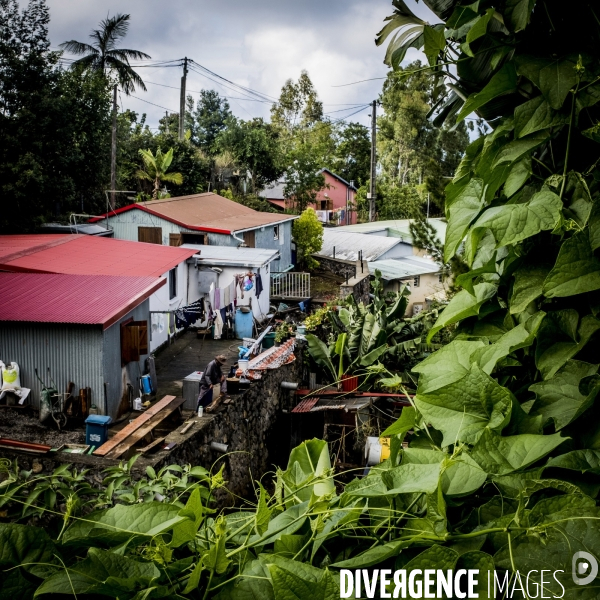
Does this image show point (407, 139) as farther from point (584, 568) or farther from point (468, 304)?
point (584, 568)

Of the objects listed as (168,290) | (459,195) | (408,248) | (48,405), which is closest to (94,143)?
(168,290)

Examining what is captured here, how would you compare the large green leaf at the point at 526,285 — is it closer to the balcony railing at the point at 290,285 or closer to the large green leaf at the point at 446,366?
the large green leaf at the point at 446,366

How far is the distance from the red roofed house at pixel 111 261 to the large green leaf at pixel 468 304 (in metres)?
10.6

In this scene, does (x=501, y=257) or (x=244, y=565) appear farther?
(x=501, y=257)

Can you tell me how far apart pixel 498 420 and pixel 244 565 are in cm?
57

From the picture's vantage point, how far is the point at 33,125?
59.7 feet

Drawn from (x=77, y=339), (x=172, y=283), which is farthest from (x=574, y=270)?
(x=172, y=283)

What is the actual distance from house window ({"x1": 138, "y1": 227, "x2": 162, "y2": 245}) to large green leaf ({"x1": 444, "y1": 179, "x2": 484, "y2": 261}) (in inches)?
711

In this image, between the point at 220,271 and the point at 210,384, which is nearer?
the point at 210,384

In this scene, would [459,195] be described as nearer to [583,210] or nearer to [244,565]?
[583,210]

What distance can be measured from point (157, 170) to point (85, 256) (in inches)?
524

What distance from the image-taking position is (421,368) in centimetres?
156

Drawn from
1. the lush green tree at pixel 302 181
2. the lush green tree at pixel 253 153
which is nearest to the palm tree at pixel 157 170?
the lush green tree at pixel 253 153

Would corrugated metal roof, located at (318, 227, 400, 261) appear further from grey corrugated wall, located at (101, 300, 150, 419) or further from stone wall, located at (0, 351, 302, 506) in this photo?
grey corrugated wall, located at (101, 300, 150, 419)
